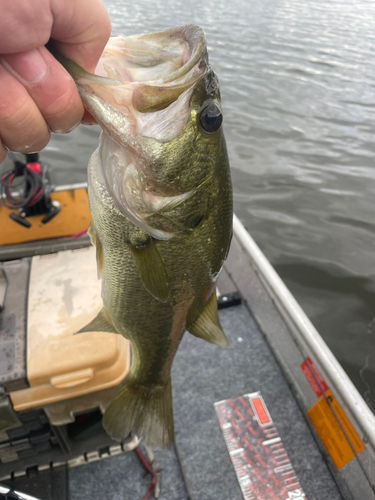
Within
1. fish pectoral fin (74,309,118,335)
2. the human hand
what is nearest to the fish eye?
the human hand

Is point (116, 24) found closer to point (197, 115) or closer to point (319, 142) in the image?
point (319, 142)

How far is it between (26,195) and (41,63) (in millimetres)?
2529

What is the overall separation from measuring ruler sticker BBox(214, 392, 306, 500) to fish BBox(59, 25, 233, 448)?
1348 mm

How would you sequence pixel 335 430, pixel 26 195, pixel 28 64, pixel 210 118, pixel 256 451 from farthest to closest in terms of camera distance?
pixel 26 195 < pixel 256 451 < pixel 335 430 < pixel 210 118 < pixel 28 64

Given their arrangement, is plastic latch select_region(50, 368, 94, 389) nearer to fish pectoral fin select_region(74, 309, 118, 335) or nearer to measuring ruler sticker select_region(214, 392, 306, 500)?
fish pectoral fin select_region(74, 309, 118, 335)

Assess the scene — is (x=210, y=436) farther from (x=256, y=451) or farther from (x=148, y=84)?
(x=148, y=84)

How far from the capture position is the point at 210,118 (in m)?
1.17

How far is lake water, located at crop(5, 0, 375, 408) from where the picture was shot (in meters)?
4.65

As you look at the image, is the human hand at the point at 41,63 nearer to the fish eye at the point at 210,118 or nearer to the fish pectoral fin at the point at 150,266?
the fish eye at the point at 210,118

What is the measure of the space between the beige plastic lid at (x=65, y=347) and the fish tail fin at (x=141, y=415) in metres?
0.16

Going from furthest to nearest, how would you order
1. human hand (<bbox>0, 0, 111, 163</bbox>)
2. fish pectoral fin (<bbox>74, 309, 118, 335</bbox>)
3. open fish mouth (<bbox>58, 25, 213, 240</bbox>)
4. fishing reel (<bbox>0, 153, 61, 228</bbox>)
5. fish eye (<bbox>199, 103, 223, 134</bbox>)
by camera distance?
fishing reel (<bbox>0, 153, 61, 228</bbox>), fish pectoral fin (<bbox>74, 309, 118, 335</bbox>), fish eye (<bbox>199, 103, 223, 134</bbox>), open fish mouth (<bbox>58, 25, 213, 240</bbox>), human hand (<bbox>0, 0, 111, 163</bbox>)

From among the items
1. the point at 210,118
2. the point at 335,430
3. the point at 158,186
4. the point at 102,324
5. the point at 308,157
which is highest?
the point at 210,118

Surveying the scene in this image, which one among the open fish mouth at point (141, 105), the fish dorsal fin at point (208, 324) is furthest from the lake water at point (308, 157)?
the open fish mouth at point (141, 105)

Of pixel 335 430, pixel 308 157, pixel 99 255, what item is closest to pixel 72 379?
pixel 99 255
